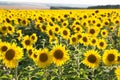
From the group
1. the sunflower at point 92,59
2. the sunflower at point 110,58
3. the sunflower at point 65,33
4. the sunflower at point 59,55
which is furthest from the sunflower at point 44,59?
the sunflower at point 65,33

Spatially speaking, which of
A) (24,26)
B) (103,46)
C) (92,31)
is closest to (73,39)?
(103,46)

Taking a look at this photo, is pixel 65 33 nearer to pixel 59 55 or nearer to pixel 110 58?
pixel 59 55

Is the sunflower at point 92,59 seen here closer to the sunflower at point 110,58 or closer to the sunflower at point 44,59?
the sunflower at point 110,58

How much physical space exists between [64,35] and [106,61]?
16.4 ft

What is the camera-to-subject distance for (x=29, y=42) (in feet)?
33.1

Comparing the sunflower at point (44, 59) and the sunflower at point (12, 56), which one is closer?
the sunflower at point (44, 59)

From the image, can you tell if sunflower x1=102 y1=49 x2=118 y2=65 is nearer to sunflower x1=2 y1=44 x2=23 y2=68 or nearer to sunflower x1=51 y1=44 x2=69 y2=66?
sunflower x1=51 y1=44 x2=69 y2=66

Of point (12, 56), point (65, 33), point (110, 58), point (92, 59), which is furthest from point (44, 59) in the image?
point (65, 33)

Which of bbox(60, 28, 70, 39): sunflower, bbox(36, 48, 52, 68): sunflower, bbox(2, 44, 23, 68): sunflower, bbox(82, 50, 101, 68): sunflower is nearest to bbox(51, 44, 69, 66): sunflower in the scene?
bbox(36, 48, 52, 68): sunflower

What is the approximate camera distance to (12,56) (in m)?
7.18

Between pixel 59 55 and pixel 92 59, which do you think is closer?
pixel 59 55

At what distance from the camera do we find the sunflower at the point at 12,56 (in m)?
7.08

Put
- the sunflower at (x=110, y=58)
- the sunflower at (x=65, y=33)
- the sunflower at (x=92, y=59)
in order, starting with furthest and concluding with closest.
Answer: the sunflower at (x=65, y=33)
the sunflower at (x=92, y=59)
the sunflower at (x=110, y=58)

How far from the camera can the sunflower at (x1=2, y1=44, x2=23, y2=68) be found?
708cm
